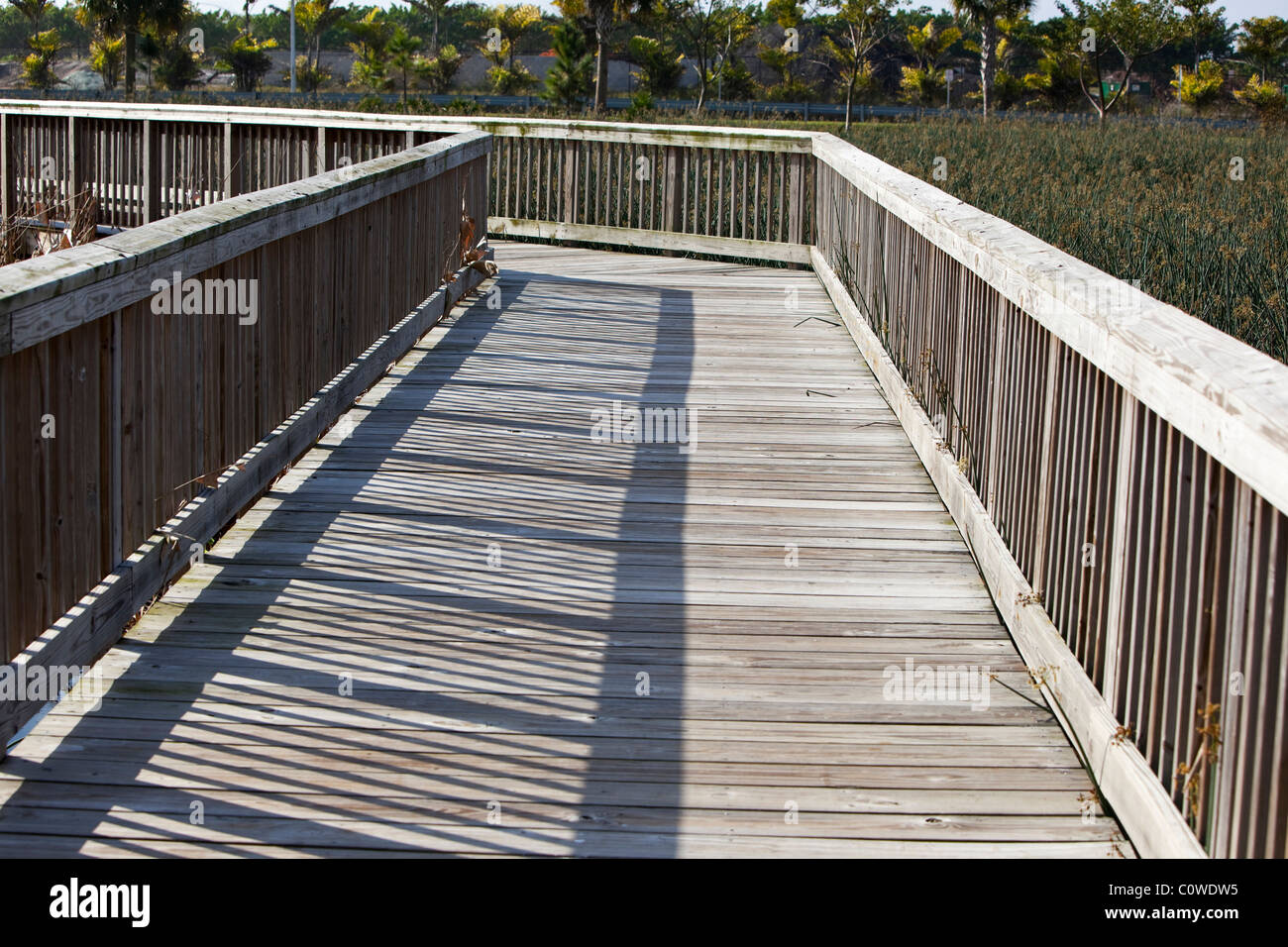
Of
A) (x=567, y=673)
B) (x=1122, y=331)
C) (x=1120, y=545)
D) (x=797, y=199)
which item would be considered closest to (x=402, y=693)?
(x=567, y=673)

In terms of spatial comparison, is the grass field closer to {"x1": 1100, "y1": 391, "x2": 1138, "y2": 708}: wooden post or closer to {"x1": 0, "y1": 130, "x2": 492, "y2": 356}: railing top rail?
{"x1": 1100, "y1": 391, "x2": 1138, "y2": 708}: wooden post

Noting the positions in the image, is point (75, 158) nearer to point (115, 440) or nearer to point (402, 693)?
point (115, 440)

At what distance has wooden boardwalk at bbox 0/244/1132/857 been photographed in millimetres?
3230

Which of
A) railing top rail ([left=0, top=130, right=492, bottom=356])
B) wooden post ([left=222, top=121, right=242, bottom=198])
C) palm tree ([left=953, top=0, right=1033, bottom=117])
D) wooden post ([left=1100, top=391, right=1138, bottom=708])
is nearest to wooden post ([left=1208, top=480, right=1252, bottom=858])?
wooden post ([left=1100, top=391, right=1138, bottom=708])

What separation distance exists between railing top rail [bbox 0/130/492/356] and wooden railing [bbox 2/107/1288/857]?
2506mm

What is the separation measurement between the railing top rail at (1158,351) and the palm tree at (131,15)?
179 feet

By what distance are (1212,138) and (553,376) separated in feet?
50.3

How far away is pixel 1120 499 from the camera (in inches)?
133

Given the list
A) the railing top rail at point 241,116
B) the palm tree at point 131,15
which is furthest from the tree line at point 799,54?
the railing top rail at point 241,116

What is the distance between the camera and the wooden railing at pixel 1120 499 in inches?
100

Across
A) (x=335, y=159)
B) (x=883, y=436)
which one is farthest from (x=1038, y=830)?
(x=335, y=159)

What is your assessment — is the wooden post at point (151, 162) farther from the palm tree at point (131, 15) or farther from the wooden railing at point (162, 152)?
the palm tree at point (131, 15)

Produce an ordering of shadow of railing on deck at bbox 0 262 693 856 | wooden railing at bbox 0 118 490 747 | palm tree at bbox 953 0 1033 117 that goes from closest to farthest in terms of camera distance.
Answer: shadow of railing on deck at bbox 0 262 693 856 → wooden railing at bbox 0 118 490 747 → palm tree at bbox 953 0 1033 117
